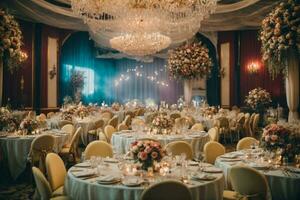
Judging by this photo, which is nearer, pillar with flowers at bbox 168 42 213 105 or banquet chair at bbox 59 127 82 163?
banquet chair at bbox 59 127 82 163

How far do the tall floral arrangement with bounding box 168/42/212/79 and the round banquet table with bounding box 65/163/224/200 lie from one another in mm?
8459

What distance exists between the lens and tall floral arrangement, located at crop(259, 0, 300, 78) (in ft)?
20.8

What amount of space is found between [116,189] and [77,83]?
1223cm

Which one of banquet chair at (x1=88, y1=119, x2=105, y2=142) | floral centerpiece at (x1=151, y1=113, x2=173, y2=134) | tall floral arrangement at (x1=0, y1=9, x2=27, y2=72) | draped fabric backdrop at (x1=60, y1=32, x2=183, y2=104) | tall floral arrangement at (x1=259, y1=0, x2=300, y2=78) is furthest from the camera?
draped fabric backdrop at (x1=60, y1=32, x2=183, y2=104)

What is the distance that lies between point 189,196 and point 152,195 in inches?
12.3

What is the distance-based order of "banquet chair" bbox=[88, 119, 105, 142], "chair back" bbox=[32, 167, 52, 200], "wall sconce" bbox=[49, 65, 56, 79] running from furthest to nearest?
"wall sconce" bbox=[49, 65, 56, 79] → "banquet chair" bbox=[88, 119, 105, 142] → "chair back" bbox=[32, 167, 52, 200]

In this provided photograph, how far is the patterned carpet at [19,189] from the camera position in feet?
17.2

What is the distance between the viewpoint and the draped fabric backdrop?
642 inches

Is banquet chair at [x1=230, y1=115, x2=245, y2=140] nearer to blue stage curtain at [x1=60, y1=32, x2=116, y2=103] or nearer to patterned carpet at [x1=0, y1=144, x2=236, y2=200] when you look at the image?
patterned carpet at [x1=0, y1=144, x2=236, y2=200]

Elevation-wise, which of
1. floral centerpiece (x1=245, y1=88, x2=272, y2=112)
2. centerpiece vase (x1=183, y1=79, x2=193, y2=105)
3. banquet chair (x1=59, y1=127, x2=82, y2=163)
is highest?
centerpiece vase (x1=183, y1=79, x2=193, y2=105)

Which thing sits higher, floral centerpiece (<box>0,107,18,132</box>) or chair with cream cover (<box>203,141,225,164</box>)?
floral centerpiece (<box>0,107,18,132</box>)

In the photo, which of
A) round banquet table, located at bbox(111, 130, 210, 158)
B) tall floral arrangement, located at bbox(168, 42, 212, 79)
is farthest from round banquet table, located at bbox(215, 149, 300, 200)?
tall floral arrangement, located at bbox(168, 42, 212, 79)

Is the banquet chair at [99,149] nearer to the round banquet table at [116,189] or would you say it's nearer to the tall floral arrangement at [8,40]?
the round banquet table at [116,189]

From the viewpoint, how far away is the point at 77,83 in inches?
587
